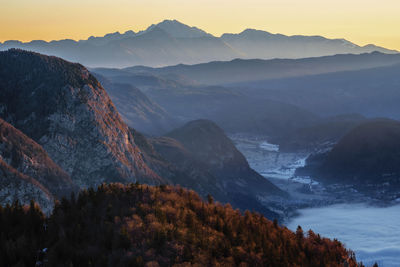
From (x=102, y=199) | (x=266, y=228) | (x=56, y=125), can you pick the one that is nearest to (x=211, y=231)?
(x=266, y=228)

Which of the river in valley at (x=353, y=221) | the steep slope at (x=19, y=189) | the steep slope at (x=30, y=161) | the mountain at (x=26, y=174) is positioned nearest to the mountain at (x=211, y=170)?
the river in valley at (x=353, y=221)

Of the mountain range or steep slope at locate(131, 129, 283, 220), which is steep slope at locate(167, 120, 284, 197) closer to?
steep slope at locate(131, 129, 283, 220)

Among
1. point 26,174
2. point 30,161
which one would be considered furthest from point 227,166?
point 26,174

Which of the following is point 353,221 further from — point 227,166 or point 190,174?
point 227,166

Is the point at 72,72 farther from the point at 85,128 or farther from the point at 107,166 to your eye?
the point at 107,166

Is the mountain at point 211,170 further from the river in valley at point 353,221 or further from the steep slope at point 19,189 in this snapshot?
the steep slope at point 19,189

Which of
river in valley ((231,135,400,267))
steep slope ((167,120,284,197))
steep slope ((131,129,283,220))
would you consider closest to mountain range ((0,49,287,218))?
steep slope ((131,129,283,220))
